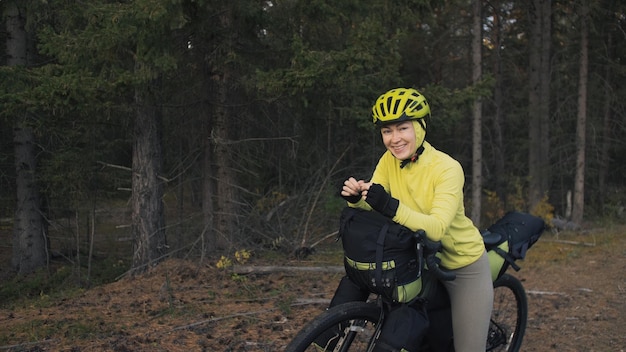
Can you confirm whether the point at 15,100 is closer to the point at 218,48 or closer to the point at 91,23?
the point at 91,23

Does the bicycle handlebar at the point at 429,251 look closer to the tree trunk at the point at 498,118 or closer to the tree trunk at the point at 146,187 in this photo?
the tree trunk at the point at 146,187

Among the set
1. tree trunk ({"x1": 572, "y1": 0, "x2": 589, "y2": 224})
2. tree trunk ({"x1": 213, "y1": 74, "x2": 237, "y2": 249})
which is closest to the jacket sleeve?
tree trunk ({"x1": 213, "y1": 74, "x2": 237, "y2": 249})

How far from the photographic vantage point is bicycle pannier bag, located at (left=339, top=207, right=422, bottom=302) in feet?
8.97

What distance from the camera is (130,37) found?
7.24 m

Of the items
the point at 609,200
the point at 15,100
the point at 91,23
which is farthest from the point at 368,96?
the point at 609,200

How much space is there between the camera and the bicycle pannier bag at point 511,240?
3.75 meters

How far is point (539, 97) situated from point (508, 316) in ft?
55.6

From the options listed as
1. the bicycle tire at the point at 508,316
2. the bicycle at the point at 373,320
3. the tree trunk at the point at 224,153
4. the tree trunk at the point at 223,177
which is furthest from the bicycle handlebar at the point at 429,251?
the tree trunk at the point at 223,177

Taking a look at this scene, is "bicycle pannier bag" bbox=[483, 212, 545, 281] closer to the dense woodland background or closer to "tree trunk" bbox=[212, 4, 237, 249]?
the dense woodland background

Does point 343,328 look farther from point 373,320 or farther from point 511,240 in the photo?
point 511,240

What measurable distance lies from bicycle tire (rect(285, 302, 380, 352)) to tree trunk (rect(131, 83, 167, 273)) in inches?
248

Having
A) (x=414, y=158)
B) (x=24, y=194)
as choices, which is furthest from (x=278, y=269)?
(x=24, y=194)

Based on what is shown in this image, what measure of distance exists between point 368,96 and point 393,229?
7.57m

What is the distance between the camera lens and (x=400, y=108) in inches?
122
